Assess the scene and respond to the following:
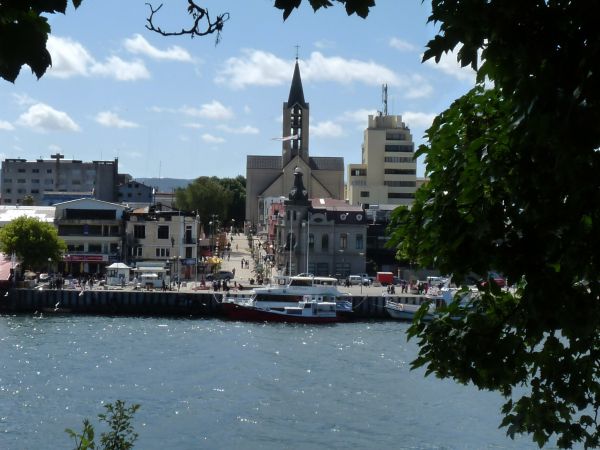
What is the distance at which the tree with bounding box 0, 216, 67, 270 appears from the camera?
66.1 meters

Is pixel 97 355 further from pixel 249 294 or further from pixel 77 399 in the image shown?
pixel 249 294

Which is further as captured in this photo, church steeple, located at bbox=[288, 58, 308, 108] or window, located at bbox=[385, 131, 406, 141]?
church steeple, located at bbox=[288, 58, 308, 108]

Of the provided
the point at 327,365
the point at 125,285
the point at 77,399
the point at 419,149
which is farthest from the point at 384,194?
the point at 419,149

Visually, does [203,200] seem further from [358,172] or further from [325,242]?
[325,242]

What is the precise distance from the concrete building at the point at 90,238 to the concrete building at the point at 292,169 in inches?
1627

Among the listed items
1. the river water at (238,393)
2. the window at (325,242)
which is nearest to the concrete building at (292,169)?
the window at (325,242)

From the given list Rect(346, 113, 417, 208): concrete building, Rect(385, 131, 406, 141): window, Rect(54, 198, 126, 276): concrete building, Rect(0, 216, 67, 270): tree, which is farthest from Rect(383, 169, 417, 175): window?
Rect(0, 216, 67, 270): tree

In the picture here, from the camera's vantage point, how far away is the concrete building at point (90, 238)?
74.4 m

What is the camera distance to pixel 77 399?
29688mm

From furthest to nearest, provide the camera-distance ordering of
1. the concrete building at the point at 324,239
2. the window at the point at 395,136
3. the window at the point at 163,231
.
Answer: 1. the window at the point at 395,136
2. the concrete building at the point at 324,239
3. the window at the point at 163,231

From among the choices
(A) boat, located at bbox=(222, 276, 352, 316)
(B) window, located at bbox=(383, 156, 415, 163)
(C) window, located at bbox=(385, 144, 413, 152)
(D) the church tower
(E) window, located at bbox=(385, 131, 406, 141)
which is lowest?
(A) boat, located at bbox=(222, 276, 352, 316)

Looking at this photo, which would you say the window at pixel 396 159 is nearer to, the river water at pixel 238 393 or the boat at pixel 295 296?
the boat at pixel 295 296

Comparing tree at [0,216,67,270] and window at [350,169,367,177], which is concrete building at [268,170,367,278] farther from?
window at [350,169,367,177]

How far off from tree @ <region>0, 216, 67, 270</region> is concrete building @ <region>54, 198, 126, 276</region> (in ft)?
22.2
